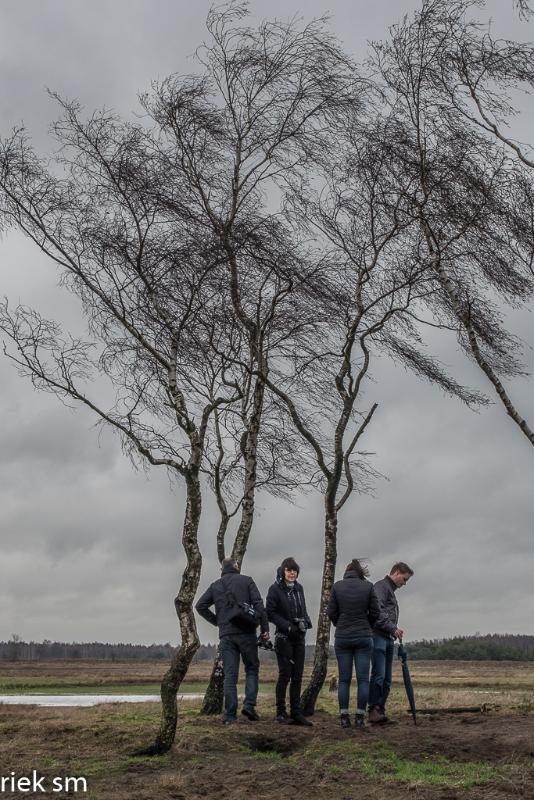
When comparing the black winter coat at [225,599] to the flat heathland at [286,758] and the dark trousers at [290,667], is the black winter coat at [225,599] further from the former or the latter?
the flat heathland at [286,758]

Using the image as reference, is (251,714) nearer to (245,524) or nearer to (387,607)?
(387,607)

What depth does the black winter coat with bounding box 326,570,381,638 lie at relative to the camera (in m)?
14.3

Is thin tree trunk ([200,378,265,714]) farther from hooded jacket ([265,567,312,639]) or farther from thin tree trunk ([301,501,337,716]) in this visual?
hooded jacket ([265,567,312,639])

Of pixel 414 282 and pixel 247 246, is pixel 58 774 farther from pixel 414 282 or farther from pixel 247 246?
pixel 414 282

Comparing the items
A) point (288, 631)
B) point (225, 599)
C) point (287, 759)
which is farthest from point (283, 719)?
point (287, 759)

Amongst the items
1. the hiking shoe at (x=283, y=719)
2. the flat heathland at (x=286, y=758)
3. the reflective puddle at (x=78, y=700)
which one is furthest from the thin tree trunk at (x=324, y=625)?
the reflective puddle at (x=78, y=700)

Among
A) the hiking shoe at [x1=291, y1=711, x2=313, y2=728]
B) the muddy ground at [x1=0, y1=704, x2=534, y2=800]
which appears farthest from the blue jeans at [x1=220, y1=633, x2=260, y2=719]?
the hiking shoe at [x1=291, y1=711, x2=313, y2=728]

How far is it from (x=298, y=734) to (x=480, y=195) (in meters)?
9.45

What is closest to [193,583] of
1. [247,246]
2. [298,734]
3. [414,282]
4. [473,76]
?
[298,734]

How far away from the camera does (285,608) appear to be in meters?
14.5

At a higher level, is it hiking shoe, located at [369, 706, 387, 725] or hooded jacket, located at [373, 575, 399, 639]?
hooded jacket, located at [373, 575, 399, 639]

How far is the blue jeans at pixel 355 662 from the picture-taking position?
1416 centimetres

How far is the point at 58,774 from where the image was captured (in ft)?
34.1

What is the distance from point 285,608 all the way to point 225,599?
98 cm
